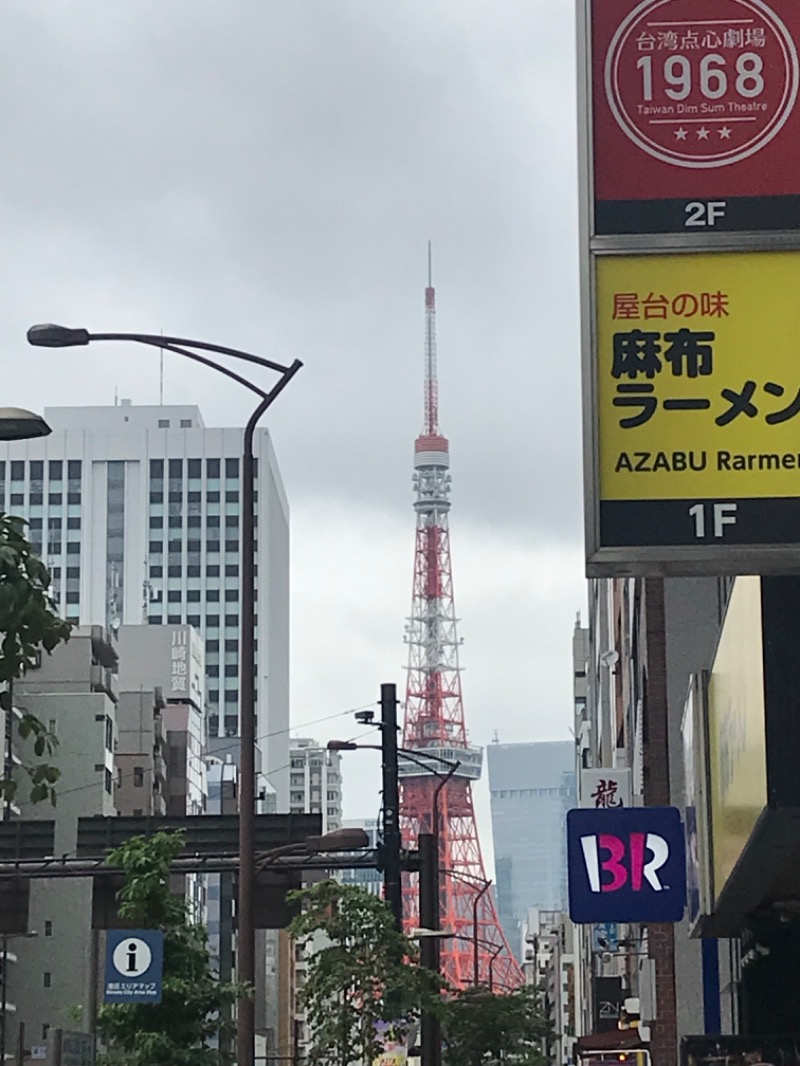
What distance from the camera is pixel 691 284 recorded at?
1260 centimetres

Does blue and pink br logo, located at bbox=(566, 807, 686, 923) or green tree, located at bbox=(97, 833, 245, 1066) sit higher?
blue and pink br logo, located at bbox=(566, 807, 686, 923)

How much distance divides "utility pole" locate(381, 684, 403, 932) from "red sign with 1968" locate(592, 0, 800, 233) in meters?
33.3

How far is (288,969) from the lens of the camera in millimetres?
157375

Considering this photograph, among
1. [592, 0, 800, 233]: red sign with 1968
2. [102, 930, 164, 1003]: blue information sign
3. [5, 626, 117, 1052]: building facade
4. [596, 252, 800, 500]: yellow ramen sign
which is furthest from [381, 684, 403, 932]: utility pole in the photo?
[5, 626, 117, 1052]: building facade

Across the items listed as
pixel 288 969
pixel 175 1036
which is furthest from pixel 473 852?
pixel 175 1036

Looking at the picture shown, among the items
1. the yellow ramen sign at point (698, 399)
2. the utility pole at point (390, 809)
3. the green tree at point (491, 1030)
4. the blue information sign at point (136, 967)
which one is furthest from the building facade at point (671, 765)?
the green tree at point (491, 1030)

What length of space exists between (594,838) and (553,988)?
6895 inches

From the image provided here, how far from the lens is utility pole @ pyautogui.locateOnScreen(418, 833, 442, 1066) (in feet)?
153

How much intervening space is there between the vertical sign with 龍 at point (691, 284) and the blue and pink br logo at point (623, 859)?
11.5m

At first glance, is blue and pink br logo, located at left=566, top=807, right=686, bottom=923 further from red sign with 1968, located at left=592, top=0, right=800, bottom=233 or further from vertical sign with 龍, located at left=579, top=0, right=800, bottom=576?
red sign with 1968, located at left=592, top=0, right=800, bottom=233

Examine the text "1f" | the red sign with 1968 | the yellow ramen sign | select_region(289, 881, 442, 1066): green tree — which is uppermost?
the red sign with 1968

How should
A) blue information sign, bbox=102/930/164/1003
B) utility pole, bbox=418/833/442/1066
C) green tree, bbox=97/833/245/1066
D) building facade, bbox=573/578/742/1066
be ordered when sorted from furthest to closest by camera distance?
utility pole, bbox=418/833/442/1066
building facade, bbox=573/578/742/1066
green tree, bbox=97/833/245/1066
blue information sign, bbox=102/930/164/1003

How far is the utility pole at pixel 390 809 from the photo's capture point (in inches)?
1820

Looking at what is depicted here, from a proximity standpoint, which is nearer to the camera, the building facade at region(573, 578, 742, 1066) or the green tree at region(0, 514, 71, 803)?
the green tree at region(0, 514, 71, 803)
